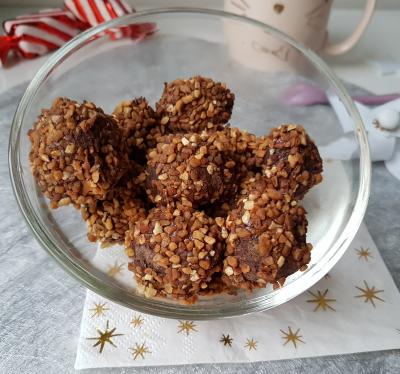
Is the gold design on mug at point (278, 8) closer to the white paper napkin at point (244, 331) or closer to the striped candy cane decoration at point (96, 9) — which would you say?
the striped candy cane decoration at point (96, 9)

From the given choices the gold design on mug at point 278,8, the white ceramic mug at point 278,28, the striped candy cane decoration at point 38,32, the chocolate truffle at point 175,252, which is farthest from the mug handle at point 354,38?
the chocolate truffle at point 175,252

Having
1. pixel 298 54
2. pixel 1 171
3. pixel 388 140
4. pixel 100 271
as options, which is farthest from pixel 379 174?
pixel 1 171

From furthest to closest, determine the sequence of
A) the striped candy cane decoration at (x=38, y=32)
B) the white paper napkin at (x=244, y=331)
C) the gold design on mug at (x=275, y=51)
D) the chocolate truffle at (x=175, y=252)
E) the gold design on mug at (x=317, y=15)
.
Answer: the striped candy cane decoration at (x=38, y=32) → the gold design on mug at (x=317, y=15) → the gold design on mug at (x=275, y=51) → the white paper napkin at (x=244, y=331) → the chocolate truffle at (x=175, y=252)

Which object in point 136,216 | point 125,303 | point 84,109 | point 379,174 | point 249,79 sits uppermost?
point 249,79

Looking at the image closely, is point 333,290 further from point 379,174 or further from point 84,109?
point 84,109

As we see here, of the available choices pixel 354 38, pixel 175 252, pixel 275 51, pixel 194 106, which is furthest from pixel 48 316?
pixel 354 38

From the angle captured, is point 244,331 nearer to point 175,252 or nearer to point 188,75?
point 175,252

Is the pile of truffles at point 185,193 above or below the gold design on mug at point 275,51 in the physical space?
below
